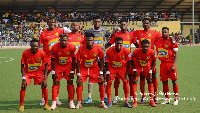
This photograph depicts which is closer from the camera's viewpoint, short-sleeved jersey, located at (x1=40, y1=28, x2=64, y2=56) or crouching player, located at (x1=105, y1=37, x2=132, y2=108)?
crouching player, located at (x1=105, y1=37, x2=132, y2=108)

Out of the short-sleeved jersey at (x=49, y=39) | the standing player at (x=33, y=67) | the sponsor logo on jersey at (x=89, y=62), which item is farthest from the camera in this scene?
the short-sleeved jersey at (x=49, y=39)

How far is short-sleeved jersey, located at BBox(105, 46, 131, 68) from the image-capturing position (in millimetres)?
6457

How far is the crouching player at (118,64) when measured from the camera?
21.1ft

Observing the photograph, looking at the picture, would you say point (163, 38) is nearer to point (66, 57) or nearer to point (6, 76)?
point (66, 57)

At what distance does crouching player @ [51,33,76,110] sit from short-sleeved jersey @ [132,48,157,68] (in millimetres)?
1435

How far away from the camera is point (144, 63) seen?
261 inches

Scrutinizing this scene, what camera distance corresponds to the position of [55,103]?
638cm

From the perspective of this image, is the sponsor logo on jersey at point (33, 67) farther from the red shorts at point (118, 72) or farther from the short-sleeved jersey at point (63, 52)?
the red shorts at point (118, 72)

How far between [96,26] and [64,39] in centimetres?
105

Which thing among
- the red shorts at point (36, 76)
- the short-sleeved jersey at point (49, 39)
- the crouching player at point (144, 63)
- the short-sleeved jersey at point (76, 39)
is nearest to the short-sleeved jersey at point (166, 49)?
the crouching player at point (144, 63)

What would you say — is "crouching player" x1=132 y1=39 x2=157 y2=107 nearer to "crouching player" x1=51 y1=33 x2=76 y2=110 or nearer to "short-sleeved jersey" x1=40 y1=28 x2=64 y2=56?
"crouching player" x1=51 y1=33 x2=76 y2=110

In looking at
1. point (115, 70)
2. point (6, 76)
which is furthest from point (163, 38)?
point (6, 76)

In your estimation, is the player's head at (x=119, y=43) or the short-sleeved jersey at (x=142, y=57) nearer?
the player's head at (x=119, y=43)

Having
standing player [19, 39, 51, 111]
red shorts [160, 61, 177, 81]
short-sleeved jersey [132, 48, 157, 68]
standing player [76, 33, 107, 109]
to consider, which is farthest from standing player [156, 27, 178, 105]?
standing player [19, 39, 51, 111]
